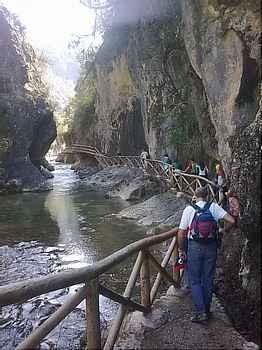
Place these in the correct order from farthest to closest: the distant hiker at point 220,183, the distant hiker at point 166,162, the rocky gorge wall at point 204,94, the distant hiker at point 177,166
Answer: the distant hiker at point 166,162
the distant hiker at point 177,166
the distant hiker at point 220,183
the rocky gorge wall at point 204,94

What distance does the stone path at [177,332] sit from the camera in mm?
4551

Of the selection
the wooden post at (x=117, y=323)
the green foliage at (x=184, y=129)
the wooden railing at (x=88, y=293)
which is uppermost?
the green foliage at (x=184, y=129)

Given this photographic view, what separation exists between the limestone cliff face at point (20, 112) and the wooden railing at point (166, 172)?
19.9 ft

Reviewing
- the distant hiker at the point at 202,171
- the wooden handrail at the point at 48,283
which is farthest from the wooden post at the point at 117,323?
the distant hiker at the point at 202,171

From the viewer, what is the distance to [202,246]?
5.14 m

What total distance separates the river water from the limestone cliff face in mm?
5966

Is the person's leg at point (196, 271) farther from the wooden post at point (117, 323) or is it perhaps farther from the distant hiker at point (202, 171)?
the distant hiker at point (202, 171)

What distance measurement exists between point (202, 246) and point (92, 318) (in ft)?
5.92

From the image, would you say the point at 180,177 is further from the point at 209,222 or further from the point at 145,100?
the point at 209,222

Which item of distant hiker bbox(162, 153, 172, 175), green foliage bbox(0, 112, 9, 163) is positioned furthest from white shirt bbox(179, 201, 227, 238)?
green foliage bbox(0, 112, 9, 163)

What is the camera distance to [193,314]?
5.39 m

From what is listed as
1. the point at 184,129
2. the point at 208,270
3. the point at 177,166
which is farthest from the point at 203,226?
the point at 184,129

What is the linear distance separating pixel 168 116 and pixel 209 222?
55.6 feet

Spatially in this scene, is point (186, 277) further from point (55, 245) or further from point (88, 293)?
point (55, 245)
